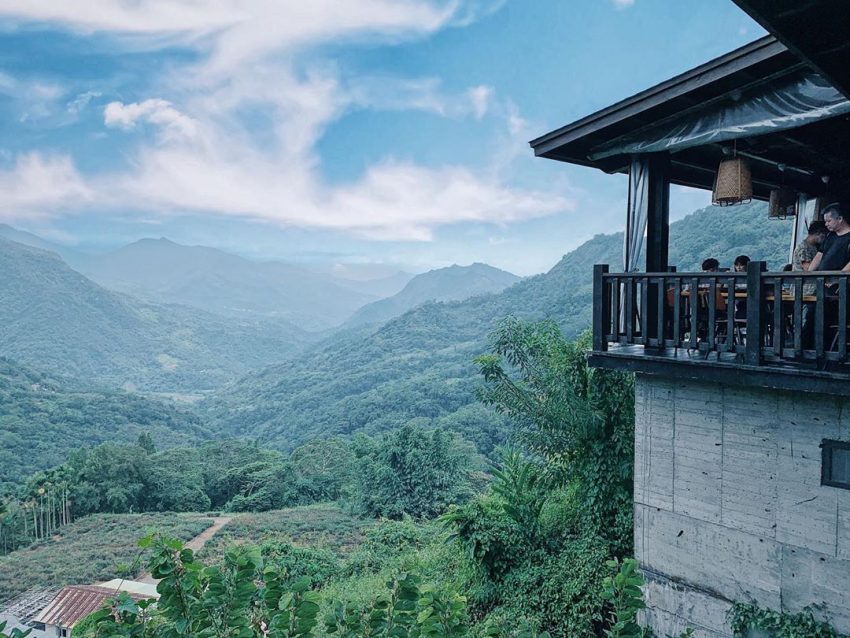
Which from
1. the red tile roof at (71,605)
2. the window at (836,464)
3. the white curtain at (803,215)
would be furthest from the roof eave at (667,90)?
the red tile roof at (71,605)

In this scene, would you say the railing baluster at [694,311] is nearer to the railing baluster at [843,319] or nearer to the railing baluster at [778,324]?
the railing baluster at [778,324]

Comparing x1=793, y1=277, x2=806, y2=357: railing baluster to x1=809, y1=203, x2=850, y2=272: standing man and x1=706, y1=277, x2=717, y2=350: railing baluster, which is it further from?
x1=809, y1=203, x2=850, y2=272: standing man

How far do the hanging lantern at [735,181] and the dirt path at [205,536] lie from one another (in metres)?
28.9

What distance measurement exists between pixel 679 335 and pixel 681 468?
49.6 inches

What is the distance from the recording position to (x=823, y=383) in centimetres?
414

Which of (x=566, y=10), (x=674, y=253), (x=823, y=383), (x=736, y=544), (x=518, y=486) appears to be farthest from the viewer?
(x=566, y=10)

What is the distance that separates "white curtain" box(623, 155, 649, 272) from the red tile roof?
23384 mm

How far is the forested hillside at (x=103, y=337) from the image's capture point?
476ft

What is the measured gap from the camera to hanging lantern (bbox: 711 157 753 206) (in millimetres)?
5586

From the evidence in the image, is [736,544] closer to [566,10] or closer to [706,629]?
[706,629]

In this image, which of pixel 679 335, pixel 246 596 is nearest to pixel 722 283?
pixel 679 335

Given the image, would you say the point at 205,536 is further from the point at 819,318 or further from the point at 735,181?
the point at 819,318

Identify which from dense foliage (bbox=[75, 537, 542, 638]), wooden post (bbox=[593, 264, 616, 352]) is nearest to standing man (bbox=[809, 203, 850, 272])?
wooden post (bbox=[593, 264, 616, 352])

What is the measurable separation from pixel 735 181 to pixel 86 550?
125ft
